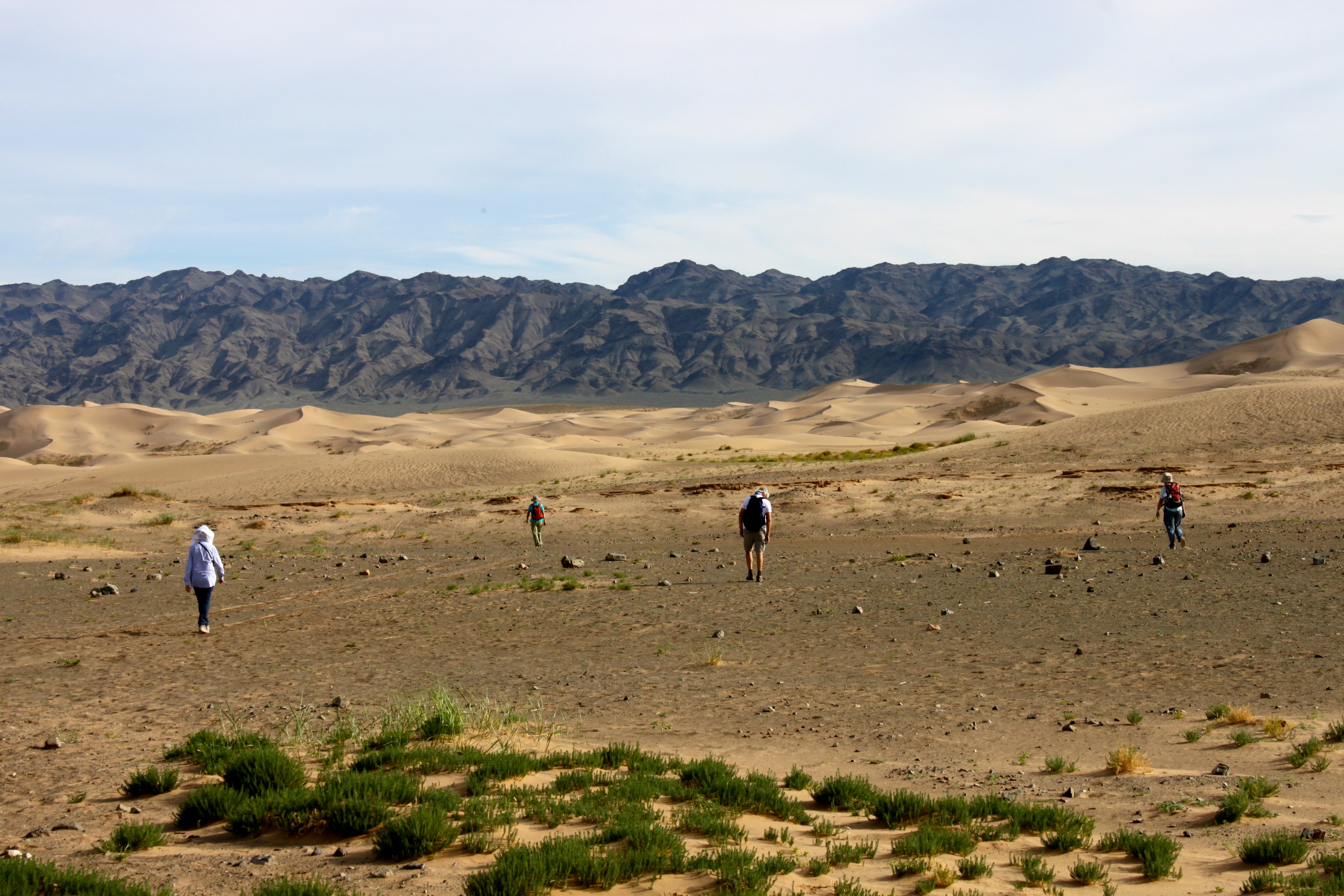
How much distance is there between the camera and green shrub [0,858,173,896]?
193 inches

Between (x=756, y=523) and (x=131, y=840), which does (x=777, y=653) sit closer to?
(x=756, y=523)

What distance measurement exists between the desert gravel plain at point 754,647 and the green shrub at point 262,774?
43 cm

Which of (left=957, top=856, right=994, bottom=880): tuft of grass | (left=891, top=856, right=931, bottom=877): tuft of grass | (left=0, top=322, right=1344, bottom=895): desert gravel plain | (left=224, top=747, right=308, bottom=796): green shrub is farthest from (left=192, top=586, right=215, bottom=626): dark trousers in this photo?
(left=957, top=856, right=994, bottom=880): tuft of grass

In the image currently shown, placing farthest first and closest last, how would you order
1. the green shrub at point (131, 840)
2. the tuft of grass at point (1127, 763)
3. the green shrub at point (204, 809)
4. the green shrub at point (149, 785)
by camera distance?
the tuft of grass at point (1127, 763), the green shrub at point (149, 785), the green shrub at point (204, 809), the green shrub at point (131, 840)

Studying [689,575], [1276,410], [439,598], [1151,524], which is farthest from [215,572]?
[1276,410]

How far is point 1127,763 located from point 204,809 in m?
6.28

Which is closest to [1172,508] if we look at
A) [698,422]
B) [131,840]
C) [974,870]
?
[974,870]

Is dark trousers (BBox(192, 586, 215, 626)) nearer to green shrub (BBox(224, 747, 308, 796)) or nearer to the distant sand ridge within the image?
green shrub (BBox(224, 747, 308, 796))

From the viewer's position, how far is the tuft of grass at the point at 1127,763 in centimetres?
744

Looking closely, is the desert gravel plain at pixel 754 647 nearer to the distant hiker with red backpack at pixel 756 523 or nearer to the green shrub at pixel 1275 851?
the green shrub at pixel 1275 851

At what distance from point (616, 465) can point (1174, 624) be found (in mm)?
35881

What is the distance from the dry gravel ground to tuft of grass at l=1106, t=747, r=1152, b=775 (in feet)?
0.26

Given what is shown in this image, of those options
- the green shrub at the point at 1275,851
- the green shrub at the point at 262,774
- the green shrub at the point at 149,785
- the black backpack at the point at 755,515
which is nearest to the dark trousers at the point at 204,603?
the green shrub at the point at 149,785

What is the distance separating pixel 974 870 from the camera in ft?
17.9
